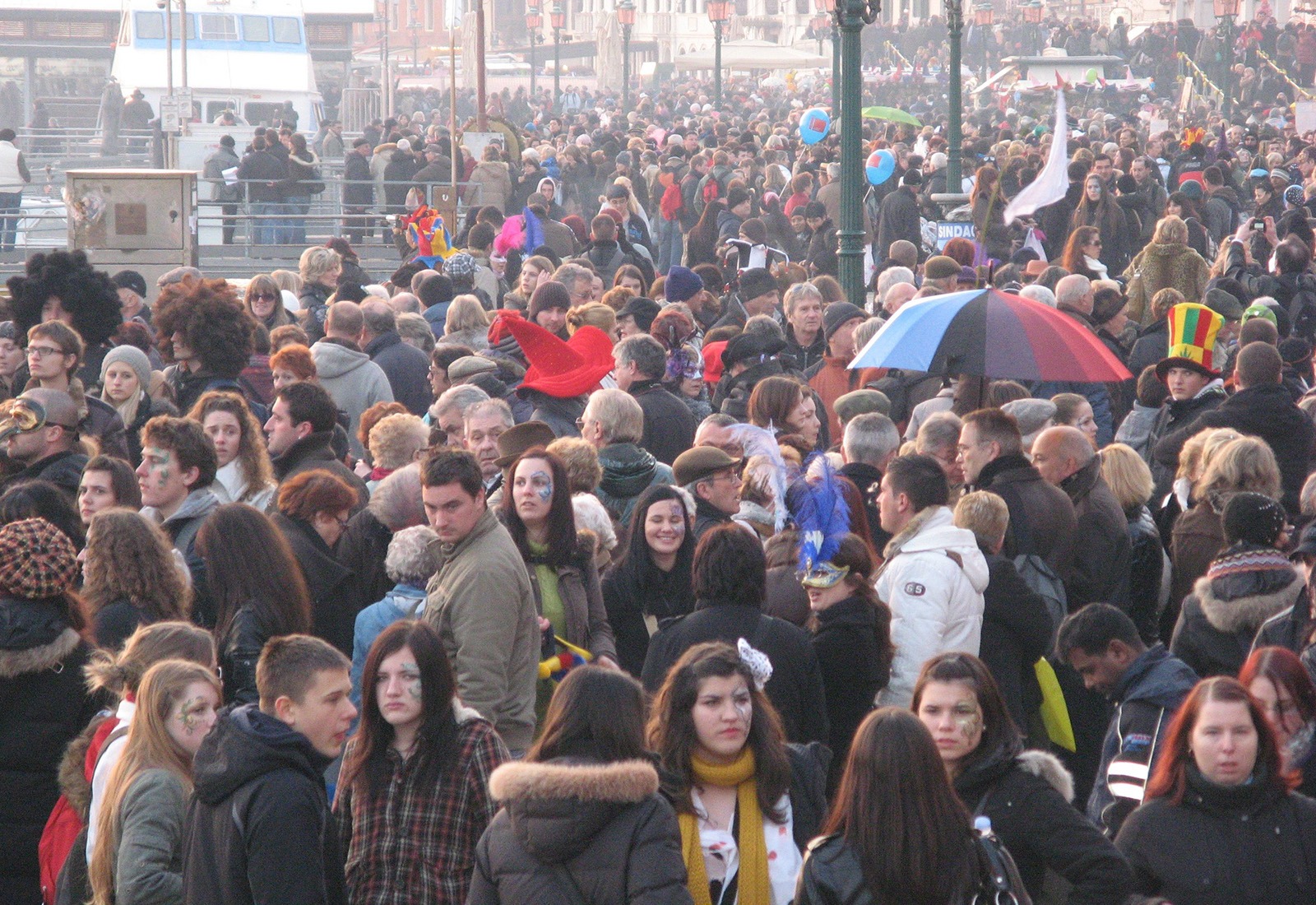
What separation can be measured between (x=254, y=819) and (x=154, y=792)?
17.9 inches

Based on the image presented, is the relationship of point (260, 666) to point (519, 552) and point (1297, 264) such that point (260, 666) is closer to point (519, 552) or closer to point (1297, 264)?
point (519, 552)

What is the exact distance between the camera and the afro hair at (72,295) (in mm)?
8508

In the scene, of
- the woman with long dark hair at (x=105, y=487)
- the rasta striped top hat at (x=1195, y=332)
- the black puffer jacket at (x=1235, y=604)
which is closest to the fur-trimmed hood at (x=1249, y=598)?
the black puffer jacket at (x=1235, y=604)

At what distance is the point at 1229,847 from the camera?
3705 millimetres

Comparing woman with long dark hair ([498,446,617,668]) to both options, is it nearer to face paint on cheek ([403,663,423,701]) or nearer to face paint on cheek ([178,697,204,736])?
face paint on cheek ([403,663,423,701])

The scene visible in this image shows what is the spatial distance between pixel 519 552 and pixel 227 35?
39273mm

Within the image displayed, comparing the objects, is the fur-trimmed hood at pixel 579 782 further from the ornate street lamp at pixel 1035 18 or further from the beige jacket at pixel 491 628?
the ornate street lamp at pixel 1035 18

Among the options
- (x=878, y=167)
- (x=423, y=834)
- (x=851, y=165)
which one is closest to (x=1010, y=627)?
(x=423, y=834)

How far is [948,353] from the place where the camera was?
22.3 ft

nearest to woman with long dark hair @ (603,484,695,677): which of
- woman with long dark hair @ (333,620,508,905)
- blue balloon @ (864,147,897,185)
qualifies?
woman with long dark hair @ (333,620,508,905)

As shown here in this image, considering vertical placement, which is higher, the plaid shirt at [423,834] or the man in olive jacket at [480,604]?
the man in olive jacket at [480,604]

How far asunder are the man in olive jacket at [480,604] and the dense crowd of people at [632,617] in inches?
0.5

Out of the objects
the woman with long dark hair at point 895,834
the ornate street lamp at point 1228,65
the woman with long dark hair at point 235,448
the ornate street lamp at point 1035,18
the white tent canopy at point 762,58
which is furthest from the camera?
the white tent canopy at point 762,58

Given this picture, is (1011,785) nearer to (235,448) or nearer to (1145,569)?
(1145,569)
